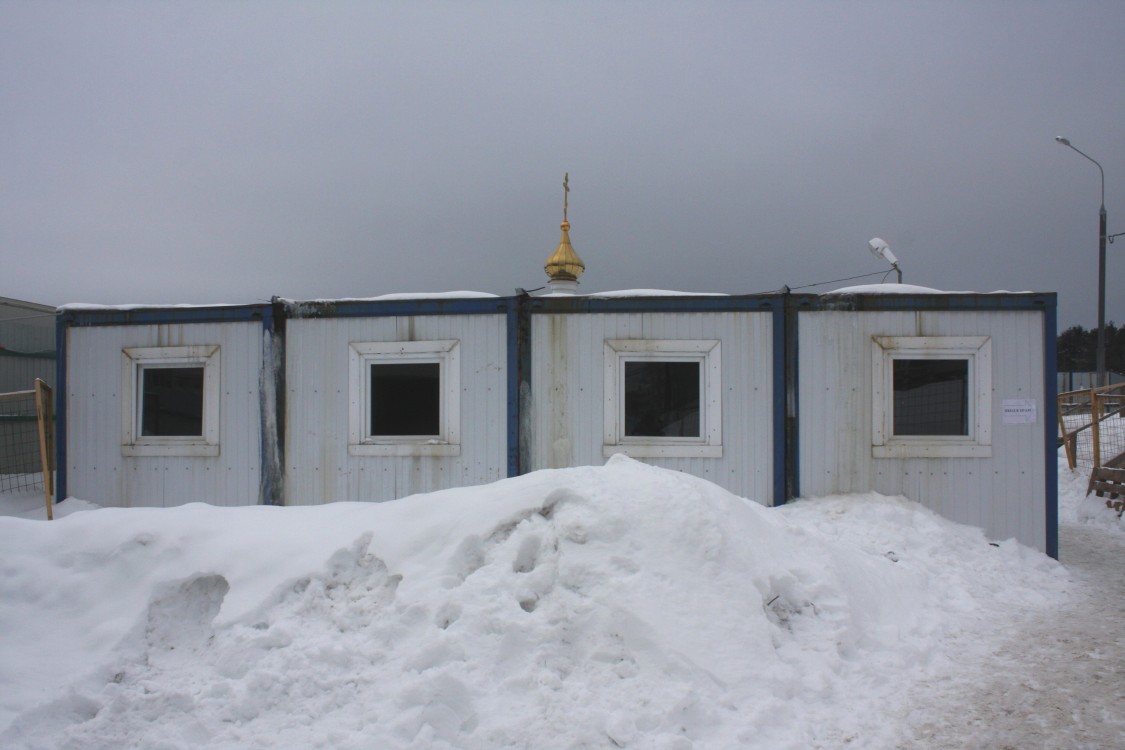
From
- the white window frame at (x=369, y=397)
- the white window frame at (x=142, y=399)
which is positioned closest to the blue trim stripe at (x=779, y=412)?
the white window frame at (x=369, y=397)

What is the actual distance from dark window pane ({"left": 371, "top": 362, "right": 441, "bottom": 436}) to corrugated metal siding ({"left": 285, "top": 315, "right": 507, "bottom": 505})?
1.15 feet

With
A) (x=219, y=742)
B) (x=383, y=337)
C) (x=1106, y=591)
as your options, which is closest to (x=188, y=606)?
(x=219, y=742)

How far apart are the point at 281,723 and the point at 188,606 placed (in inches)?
55.6

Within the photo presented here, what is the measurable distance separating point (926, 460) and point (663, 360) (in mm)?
3389

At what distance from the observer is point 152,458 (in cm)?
884

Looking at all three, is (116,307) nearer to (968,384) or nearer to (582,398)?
(582,398)

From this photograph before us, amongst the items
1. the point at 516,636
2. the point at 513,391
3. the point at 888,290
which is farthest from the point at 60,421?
the point at 888,290

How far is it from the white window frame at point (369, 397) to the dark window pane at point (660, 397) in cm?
222

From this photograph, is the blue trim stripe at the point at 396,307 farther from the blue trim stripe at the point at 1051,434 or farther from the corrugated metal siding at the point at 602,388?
the blue trim stripe at the point at 1051,434

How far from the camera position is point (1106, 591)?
669cm

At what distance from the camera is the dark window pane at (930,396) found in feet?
26.3

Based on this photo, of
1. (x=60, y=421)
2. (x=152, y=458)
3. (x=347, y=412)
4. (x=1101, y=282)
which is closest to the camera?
(x=347, y=412)

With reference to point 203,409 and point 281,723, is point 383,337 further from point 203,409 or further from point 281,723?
point 281,723

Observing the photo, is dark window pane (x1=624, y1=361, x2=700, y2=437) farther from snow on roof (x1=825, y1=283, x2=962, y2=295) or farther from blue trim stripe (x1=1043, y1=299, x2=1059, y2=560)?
blue trim stripe (x1=1043, y1=299, x2=1059, y2=560)
